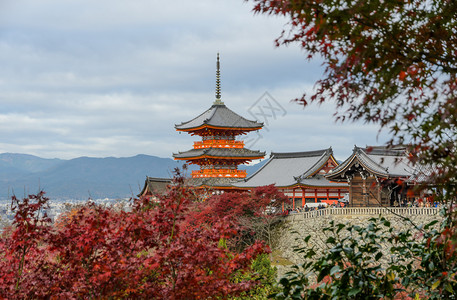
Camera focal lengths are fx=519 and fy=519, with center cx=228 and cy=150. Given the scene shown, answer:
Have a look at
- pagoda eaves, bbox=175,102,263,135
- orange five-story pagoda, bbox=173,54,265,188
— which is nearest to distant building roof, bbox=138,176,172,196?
orange five-story pagoda, bbox=173,54,265,188

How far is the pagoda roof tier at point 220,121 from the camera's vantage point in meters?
37.6

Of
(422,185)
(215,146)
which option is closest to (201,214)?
(215,146)

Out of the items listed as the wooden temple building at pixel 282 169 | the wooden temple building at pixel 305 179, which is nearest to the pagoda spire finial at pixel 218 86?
the wooden temple building at pixel 282 169

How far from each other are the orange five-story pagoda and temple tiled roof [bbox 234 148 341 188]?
5.92 ft

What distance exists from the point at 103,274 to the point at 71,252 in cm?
87

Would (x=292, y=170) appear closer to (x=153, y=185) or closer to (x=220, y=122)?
(x=220, y=122)

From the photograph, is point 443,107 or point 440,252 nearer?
point 443,107

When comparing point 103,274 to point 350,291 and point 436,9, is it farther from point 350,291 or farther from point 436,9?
point 436,9

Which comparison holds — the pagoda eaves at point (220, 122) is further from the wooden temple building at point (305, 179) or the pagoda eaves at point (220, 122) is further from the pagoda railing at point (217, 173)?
the wooden temple building at point (305, 179)

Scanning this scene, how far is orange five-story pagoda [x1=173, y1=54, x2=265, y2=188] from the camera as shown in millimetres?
36531

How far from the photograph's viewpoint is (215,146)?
3809 centimetres

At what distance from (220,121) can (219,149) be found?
230 cm

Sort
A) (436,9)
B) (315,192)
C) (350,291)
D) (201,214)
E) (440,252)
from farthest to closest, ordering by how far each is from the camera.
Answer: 1. (315,192)
2. (201,214)
3. (440,252)
4. (350,291)
5. (436,9)

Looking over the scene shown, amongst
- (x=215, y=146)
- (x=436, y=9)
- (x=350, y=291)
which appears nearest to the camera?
(x=436, y=9)
